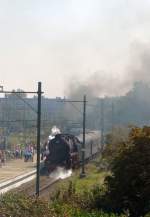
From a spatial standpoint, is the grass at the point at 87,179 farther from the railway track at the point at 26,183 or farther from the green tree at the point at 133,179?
the green tree at the point at 133,179

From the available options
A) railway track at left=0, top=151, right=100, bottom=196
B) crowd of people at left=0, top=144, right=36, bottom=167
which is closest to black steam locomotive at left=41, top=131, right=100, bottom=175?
railway track at left=0, top=151, right=100, bottom=196

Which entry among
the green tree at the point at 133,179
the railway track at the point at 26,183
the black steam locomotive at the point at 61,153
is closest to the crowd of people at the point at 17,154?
the railway track at the point at 26,183

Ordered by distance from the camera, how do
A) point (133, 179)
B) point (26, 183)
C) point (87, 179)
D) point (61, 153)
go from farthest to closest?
point (61, 153)
point (26, 183)
point (87, 179)
point (133, 179)

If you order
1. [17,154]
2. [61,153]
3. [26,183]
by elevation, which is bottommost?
[26,183]

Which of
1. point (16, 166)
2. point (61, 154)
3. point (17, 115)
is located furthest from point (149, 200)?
point (17, 115)

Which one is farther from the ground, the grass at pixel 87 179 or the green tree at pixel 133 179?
the green tree at pixel 133 179

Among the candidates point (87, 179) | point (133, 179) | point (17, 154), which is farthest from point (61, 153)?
point (133, 179)

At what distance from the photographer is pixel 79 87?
96.5 metres

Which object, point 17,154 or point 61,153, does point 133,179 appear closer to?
point 61,153

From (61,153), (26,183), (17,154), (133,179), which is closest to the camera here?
(133,179)

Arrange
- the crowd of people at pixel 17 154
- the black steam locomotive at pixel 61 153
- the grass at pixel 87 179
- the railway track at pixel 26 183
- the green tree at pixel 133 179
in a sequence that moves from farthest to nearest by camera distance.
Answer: the crowd of people at pixel 17 154 → the black steam locomotive at pixel 61 153 → the railway track at pixel 26 183 → the grass at pixel 87 179 → the green tree at pixel 133 179

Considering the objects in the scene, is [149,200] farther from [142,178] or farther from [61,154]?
[61,154]

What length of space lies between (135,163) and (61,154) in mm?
22625

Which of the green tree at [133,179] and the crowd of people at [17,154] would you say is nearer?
the green tree at [133,179]
